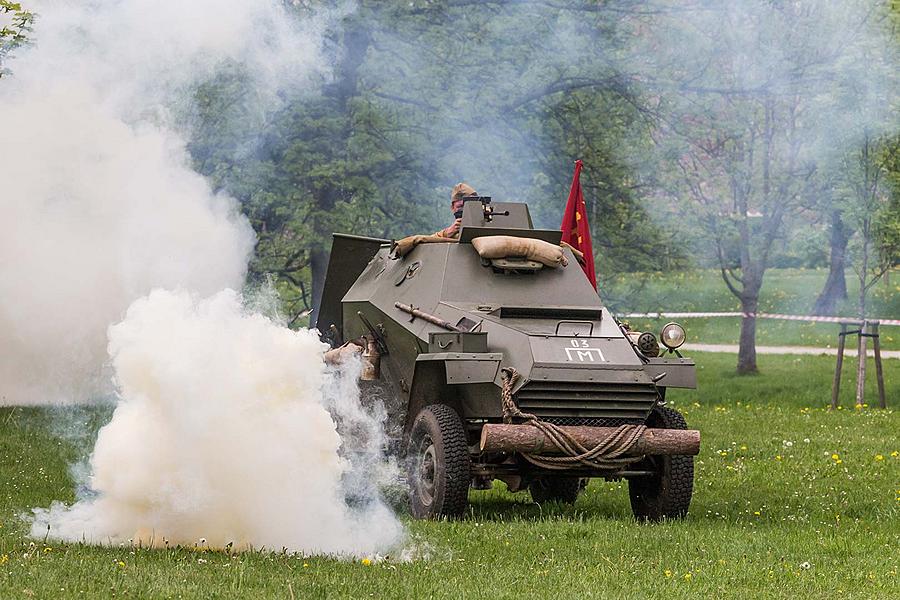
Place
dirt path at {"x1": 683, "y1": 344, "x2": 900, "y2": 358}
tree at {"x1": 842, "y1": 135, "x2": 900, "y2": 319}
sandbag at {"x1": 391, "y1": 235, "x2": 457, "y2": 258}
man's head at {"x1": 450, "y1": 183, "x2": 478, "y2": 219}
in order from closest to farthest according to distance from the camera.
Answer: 1. sandbag at {"x1": 391, "y1": 235, "x2": 457, "y2": 258}
2. man's head at {"x1": 450, "y1": 183, "x2": 478, "y2": 219}
3. tree at {"x1": 842, "y1": 135, "x2": 900, "y2": 319}
4. dirt path at {"x1": 683, "y1": 344, "x2": 900, "y2": 358}

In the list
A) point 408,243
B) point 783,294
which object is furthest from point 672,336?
point 783,294

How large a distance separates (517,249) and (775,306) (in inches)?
972

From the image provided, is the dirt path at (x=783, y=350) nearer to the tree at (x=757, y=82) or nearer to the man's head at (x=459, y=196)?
the tree at (x=757, y=82)

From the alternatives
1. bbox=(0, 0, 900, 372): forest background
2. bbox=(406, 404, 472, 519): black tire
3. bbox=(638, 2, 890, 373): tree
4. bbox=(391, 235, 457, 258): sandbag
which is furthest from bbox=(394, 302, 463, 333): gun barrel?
bbox=(638, 2, 890, 373): tree

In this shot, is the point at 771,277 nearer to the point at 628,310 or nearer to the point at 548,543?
the point at 628,310

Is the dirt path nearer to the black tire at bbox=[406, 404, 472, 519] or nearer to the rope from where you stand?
the black tire at bbox=[406, 404, 472, 519]

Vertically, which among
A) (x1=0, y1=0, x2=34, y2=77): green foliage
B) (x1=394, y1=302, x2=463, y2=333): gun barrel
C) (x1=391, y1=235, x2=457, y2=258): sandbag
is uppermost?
(x1=0, y1=0, x2=34, y2=77): green foliage

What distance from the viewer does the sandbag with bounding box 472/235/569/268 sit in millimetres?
11945

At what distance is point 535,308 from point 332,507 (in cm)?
295

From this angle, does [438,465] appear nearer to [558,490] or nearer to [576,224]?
[558,490]

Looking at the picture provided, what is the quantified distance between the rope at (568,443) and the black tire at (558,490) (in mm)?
1875

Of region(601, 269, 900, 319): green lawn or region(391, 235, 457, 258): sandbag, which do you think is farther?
region(601, 269, 900, 319): green lawn

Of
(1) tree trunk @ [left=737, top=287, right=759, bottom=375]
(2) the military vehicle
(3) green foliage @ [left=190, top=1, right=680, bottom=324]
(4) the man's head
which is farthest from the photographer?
(1) tree trunk @ [left=737, top=287, right=759, bottom=375]

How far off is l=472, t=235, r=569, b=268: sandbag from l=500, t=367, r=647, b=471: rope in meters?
1.72
